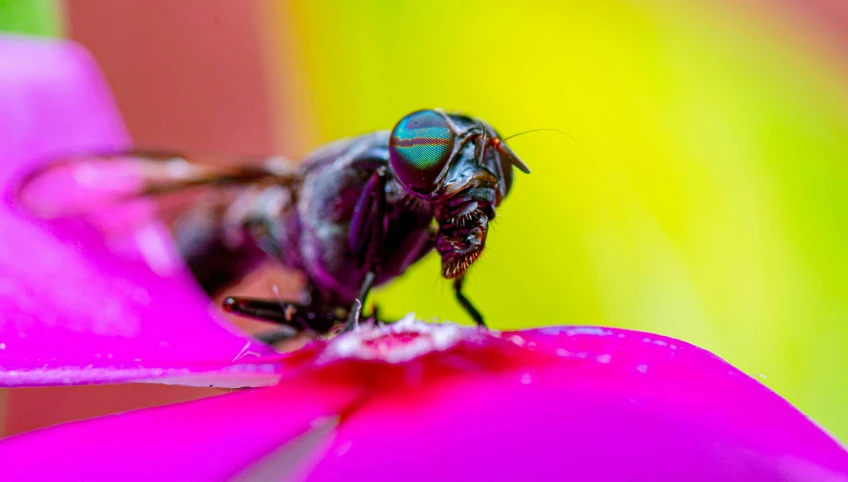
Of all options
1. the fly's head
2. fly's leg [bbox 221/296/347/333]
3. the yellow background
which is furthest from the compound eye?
the yellow background

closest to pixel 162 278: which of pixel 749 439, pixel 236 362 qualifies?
pixel 236 362

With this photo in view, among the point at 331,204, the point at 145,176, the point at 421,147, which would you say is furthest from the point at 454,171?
the point at 145,176

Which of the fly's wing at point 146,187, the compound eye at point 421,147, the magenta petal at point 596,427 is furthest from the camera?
the fly's wing at point 146,187

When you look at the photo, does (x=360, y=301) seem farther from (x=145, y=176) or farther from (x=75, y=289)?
(x=145, y=176)

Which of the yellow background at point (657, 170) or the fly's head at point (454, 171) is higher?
the fly's head at point (454, 171)

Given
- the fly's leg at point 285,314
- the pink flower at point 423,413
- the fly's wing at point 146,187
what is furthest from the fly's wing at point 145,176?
the pink flower at point 423,413

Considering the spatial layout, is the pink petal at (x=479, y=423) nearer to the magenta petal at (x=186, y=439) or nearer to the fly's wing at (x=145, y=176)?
the magenta petal at (x=186, y=439)

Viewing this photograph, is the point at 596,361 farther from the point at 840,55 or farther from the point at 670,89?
the point at 840,55
